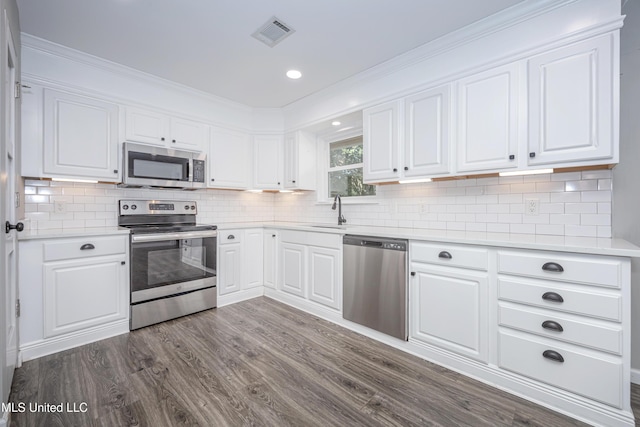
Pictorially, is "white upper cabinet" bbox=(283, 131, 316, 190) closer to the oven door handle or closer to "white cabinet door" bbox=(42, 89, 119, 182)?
the oven door handle

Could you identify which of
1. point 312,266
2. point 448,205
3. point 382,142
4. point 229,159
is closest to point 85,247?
point 229,159

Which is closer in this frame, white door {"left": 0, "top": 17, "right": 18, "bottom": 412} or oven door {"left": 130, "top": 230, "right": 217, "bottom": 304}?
white door {"left": 0, "top": 17, "right": 18, "bottom": 412}

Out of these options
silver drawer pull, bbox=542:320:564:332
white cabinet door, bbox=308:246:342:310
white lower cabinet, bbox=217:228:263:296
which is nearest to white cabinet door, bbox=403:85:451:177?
white cabinet door, bbox=308:246:342:310

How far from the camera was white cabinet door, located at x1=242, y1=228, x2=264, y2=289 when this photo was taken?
3.57 meters

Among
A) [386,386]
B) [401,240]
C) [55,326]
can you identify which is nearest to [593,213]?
[401,240]

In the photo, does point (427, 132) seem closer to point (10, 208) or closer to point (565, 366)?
point (565, 366)

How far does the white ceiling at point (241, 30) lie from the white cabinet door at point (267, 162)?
3.47ft

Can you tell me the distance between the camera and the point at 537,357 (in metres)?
1.72

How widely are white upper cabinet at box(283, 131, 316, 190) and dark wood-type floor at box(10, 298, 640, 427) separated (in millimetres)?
1974

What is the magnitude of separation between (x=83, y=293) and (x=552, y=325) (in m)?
3.44

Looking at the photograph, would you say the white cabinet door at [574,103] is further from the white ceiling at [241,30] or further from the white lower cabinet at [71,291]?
the white lower cabinet at [71,291]

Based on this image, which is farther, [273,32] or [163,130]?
[163,130]

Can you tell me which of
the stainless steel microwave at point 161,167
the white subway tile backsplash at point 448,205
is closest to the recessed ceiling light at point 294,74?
the stainless steel microwave at point 161,167

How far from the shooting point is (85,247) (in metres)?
2.42
